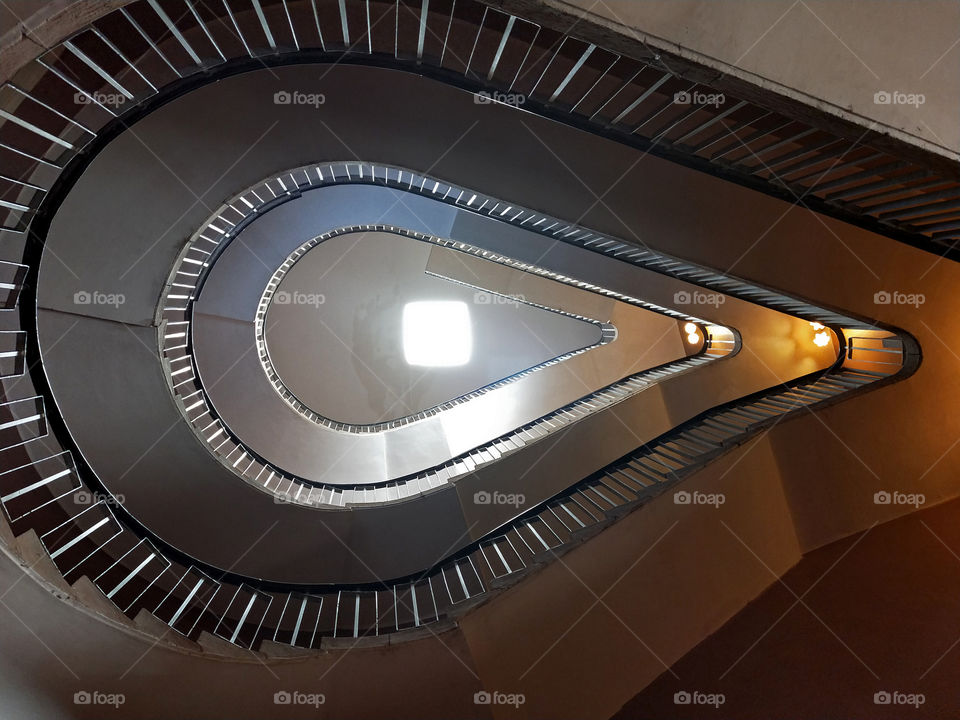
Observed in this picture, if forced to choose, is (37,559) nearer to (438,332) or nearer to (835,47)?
(835,47)

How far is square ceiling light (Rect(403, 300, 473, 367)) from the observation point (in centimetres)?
1024

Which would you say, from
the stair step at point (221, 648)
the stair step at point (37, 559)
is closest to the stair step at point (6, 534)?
the stair step at point (37, 559)

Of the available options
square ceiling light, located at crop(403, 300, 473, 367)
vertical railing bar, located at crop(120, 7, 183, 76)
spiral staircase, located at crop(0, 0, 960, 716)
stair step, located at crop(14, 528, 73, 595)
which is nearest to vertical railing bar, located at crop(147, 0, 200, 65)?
spiral staircase, located at crop(0, 0, 960, 716)

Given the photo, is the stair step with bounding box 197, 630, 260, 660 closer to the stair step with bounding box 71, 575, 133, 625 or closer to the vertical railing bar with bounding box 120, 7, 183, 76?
the stair step with bounding box 71, 575, 133, 625

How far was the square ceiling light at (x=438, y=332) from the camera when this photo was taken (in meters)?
10.2

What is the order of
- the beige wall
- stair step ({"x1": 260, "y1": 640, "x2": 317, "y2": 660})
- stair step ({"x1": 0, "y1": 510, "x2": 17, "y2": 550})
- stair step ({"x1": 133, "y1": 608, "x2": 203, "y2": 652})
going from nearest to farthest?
the beige wall → stair step ({"x1": 0, "y1": 510, "x2": 17, "y2": 550}) → stair step ({"x1": 133, "y1": 608, "x2": 203, "y2": 652}) → stair step ({"x1": 260, "y1": 640, "x2": 317, "y2": 660})

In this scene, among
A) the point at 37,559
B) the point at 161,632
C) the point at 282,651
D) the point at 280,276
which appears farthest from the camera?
the point at 280,276

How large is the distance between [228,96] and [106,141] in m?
1.01

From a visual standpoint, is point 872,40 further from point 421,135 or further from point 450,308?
point 450,308

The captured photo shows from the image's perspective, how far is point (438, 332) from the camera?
1031 cm

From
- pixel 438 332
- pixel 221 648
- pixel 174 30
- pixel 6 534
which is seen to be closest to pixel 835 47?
pixel 174 30

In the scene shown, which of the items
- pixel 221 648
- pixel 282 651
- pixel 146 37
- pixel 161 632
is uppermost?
pixel 146 37

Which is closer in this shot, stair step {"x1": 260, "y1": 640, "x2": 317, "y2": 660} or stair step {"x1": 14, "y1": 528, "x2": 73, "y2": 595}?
stair step {"x1": 14, "y1": 528, "x2": 73, "y2": 595}

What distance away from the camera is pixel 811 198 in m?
3.83
